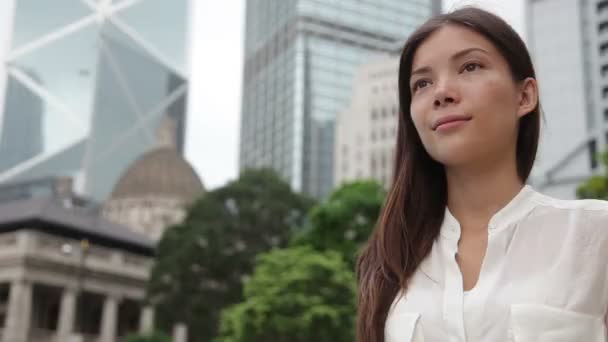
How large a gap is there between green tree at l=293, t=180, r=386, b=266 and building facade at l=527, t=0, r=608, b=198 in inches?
1391

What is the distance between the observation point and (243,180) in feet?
112

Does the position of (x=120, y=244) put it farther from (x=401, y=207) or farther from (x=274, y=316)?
(x=401, y=207)

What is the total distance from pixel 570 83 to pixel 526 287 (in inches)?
2661

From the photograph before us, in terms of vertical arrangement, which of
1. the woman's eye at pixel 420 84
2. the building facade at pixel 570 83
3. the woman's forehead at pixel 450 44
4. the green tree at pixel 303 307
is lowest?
the green tree at pixel 303 307

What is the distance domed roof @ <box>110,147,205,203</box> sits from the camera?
64875mm

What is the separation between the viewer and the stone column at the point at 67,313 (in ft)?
135

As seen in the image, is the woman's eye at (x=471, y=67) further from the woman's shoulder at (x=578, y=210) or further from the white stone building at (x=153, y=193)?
the white stone building at (x=153, y=193)

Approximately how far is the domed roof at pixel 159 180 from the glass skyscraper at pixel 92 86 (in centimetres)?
865

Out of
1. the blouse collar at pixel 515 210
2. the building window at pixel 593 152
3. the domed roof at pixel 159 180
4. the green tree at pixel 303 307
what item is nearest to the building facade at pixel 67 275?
the domed roof at pixel 159 180

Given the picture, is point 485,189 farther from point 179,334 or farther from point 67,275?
point 67,275

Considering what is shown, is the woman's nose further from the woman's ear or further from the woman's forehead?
the woman's ear

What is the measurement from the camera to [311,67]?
113750 mm

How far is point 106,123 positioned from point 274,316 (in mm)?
91054

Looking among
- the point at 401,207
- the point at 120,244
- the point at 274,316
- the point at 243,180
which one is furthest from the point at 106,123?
the point at 401,207
